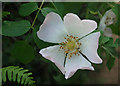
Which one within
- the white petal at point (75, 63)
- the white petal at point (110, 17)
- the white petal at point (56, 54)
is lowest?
the white petal at point (75, 63)

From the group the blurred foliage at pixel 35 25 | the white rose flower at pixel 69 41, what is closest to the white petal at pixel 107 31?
the blurred foliage at pixel 35 25

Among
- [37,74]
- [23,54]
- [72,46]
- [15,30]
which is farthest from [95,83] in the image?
[15,30]

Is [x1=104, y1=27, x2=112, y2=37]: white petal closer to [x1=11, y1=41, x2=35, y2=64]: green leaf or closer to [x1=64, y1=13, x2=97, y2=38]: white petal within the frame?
[x1=64, y1=13, x2=97, y2=38]: white petal

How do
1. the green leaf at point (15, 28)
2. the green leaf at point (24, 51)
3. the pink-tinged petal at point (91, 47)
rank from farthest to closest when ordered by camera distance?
the green leaf at point (24, 51)
the green leaf at point (15, 28)
the pink-tinged petal at point (91, 47)

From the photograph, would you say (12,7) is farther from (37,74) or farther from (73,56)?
(37,74)

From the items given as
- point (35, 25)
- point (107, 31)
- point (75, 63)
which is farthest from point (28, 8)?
point (107, 31)

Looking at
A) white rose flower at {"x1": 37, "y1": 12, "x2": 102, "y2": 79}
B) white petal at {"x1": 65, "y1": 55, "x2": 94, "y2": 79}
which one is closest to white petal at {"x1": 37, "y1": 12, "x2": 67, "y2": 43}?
white rose flower at {"x1": 37, "y1": 12, "x2": 102, "y2": 79}

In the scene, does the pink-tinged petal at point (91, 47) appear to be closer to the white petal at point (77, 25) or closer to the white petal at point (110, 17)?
the white petal at point (77, 25)

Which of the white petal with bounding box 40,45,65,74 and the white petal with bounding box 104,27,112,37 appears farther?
the white petal with bounding box 104,27,112,37
